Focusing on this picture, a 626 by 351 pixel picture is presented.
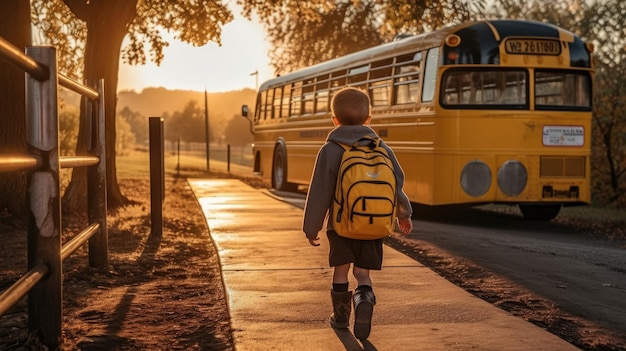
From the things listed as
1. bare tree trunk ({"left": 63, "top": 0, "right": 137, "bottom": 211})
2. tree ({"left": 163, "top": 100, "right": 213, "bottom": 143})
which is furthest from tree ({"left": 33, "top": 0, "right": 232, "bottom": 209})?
tree ({"left": 163, "top": 100, "right": 213, "bottom": 143})

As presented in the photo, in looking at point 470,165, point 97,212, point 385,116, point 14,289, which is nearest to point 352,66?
point 385,116

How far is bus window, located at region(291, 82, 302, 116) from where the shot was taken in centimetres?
1806

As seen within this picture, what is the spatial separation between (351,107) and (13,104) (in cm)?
708

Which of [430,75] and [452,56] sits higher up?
[452,56]

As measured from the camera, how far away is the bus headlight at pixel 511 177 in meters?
12.1

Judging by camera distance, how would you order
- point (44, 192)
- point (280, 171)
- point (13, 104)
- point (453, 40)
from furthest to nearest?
1. point (280, 171)
2. point (453, 40)
3. point (13, 104)
4. point (44, 192)

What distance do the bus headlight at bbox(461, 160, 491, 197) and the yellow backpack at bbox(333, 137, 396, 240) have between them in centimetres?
783

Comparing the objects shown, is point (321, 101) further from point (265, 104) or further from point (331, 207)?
point (331, 207)

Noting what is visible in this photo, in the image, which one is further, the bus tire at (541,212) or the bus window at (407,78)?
the bus tire at (541,212)

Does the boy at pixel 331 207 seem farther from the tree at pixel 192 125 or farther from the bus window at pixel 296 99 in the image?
the tree at pixel 192 125

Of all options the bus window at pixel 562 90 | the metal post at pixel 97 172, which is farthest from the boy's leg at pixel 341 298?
the bus window at pixel 562 90

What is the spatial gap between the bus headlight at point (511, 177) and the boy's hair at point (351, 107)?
786cm

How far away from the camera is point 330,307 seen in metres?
5.16

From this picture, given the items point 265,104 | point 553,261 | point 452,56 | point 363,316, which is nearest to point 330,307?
point 363,316
